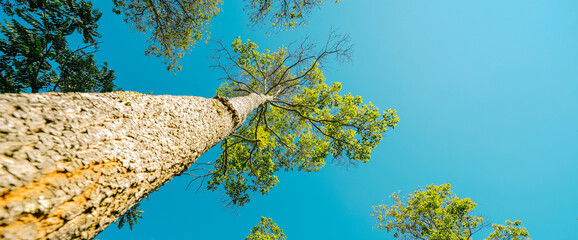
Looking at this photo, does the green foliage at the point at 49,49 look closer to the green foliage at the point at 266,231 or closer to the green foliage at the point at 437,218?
the green foliage at the point at 266,231

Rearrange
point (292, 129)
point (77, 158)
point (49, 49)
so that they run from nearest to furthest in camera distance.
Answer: point (77, 158), point (49, 49), point (292, 129)

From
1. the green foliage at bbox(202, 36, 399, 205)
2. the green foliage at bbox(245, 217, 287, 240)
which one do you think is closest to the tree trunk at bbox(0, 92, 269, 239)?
the green foliage at bbox(202, 36, 399, 205)

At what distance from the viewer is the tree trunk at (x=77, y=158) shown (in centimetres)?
94

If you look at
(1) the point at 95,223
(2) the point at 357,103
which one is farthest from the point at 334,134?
(1) the point at 95,223

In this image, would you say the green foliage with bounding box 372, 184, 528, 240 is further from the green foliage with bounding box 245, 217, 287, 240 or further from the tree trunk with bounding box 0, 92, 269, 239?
the tree trunk with bounding box 0, 92, 269, 239

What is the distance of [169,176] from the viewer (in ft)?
6.97

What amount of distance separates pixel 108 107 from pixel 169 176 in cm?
86

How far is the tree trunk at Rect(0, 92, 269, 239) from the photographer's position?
0.94 m

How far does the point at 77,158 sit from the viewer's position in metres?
1.19

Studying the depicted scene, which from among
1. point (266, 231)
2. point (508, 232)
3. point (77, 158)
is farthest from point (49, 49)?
point (508, 232)

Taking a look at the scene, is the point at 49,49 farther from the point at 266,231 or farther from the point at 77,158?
the point at 266,231

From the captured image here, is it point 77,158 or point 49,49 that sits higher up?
point 49,49

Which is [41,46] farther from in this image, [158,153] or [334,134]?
[334,134]

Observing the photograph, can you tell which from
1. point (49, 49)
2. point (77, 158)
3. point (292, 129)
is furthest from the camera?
point (292, 129)
